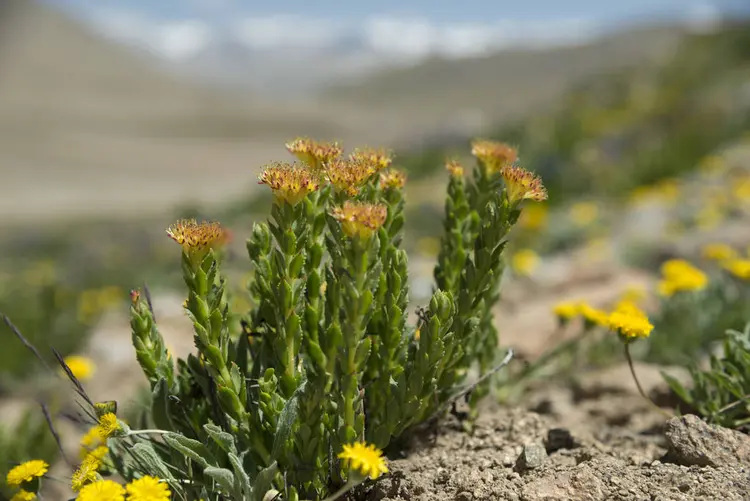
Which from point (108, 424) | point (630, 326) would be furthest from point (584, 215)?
point (108, 424)

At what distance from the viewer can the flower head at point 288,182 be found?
1.98m

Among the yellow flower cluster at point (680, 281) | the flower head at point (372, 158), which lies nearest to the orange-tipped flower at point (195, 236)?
the flower head at point (372, 158)

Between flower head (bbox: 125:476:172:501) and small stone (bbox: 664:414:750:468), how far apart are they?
168 cm

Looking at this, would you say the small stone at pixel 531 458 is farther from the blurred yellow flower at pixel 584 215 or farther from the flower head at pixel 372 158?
the blurred yellow flower at pixel 584 215

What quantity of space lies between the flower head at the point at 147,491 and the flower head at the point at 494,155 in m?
1.58

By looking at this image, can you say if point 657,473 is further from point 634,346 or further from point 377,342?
point 634,346

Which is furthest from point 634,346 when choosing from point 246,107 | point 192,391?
point 246,107

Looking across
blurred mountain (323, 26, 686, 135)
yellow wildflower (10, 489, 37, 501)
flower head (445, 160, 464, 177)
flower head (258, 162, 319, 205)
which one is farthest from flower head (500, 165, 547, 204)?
blurred mountain (323, 26, 686, 135)

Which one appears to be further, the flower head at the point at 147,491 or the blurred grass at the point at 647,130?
the blurred grass at the point at 647,130

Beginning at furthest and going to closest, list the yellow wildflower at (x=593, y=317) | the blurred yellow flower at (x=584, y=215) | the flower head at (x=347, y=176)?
the blurred yellow flower at (x=584, y=215) < the yellow wildflower at (x=593, y=317) < the flower head at (x=347, y=176)

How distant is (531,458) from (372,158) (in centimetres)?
117

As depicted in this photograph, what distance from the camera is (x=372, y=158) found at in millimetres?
2291

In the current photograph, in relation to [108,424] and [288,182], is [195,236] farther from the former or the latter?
[108,424]

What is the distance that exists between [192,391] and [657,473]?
64.8 inches
